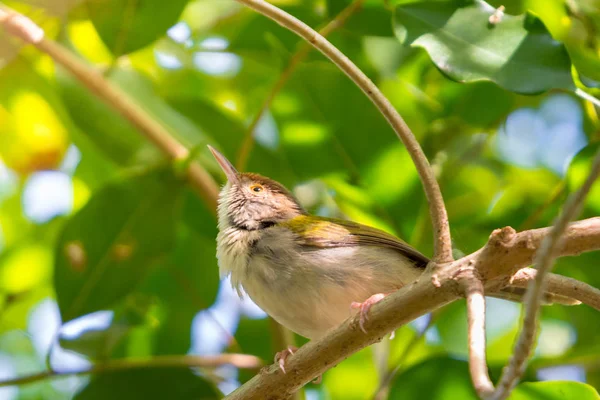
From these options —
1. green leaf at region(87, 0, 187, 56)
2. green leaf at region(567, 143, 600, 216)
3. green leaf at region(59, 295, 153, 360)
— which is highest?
green leaf at region(87, 0, 187, 56)

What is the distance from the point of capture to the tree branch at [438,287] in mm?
2172

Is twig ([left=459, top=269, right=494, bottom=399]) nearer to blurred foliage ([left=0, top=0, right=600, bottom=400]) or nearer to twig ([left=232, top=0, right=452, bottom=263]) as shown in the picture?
twig ([left=232, top=0, right=452, bottom=263])

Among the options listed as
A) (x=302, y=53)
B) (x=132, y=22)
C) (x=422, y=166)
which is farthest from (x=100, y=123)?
(x=422, y=166)

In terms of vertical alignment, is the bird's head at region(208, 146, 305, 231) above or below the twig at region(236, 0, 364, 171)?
below

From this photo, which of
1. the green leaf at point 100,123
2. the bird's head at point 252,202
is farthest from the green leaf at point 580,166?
the green leaf at point 100,123

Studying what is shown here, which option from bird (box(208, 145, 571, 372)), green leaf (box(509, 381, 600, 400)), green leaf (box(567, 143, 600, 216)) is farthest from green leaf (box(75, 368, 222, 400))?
green leaf (box(567, 143, 600, 216))

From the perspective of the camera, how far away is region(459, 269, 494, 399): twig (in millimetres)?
1805

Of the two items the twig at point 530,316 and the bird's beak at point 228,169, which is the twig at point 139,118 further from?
the twig at point 530,316

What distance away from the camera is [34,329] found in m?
5.37

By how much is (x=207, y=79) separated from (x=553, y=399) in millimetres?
3707

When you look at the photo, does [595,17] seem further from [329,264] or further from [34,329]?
[34,329]

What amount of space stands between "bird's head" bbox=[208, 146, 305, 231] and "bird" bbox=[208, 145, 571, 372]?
11.0 inches

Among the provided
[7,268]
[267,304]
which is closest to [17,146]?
[7,268]

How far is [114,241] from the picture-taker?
4141 mm
